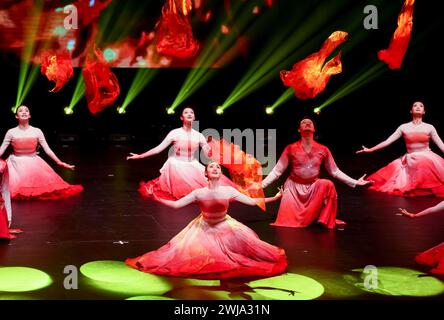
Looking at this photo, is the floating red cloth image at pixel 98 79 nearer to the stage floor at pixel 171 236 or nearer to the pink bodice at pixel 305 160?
the stage floor at pixel 171 236

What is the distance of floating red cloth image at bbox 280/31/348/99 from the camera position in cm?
971

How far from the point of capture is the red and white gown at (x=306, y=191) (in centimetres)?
626

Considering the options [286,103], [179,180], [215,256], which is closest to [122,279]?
[215,256]

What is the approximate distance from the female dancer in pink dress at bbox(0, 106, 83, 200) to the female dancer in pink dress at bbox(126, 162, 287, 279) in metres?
3.25

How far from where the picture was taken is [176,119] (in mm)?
14547

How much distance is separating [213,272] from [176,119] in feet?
33.4

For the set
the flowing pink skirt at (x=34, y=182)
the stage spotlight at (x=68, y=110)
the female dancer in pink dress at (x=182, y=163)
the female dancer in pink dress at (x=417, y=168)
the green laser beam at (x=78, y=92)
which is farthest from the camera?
the stage spotlight at (x=68, y=110)

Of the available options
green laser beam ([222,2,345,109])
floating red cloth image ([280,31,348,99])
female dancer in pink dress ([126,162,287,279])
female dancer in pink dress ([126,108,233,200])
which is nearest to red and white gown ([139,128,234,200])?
female dancer in pink dress ([126,108,233,200])

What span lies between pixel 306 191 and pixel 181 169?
2.27 m

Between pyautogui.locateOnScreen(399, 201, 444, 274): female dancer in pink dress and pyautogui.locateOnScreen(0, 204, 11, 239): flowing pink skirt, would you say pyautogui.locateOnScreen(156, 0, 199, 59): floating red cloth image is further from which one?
pyautogui.locateOnScreen(399, 201, 444, 274): female dancer in pink dress

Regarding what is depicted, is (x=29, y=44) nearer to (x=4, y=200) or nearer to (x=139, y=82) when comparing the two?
(x=139, y=82)

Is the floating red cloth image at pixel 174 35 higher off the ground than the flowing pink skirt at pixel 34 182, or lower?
higher

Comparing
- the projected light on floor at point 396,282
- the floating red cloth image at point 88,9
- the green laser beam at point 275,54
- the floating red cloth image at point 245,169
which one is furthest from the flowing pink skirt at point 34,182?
the green laser beam at point 275,54
